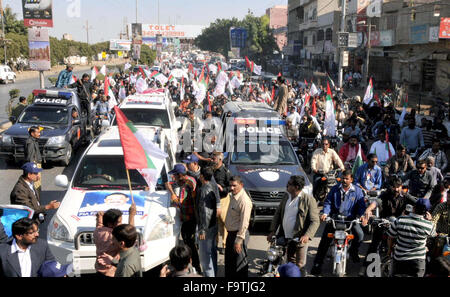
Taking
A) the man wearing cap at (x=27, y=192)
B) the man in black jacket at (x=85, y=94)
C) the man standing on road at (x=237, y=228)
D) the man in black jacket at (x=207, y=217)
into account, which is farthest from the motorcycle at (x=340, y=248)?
the man in black jacket at (x=85, y=94)

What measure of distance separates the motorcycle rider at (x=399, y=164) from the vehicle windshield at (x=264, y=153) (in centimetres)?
188

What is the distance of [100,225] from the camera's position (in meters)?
5.41

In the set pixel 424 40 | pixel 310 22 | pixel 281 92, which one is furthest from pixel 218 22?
pixel 281 92

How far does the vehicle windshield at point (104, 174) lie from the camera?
23.8 ft

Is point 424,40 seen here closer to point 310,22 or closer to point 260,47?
point 310,22

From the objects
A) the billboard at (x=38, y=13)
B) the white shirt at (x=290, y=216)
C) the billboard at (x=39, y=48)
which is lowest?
the white shirt at (x=290, y=216)

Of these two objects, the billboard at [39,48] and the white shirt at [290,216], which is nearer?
the white shirt at [290,216]

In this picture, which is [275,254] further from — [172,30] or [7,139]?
[172,30]

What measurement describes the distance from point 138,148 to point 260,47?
7893cm

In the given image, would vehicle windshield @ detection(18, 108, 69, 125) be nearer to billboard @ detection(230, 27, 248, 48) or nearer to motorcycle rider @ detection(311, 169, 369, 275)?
motorcycle rider @ detection(311, 169, 369, 275)

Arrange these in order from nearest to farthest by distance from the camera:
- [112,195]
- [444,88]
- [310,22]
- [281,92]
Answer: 1. [112,195]
2. [281,92]
3. [444,88]
4. [310,22]

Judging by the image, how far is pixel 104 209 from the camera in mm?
6445

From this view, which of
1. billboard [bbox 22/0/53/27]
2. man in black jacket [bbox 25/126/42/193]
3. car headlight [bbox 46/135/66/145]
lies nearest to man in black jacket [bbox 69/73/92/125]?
car headlight [bbox 46/135/66/145]

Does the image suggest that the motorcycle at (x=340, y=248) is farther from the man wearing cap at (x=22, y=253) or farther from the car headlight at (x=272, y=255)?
the man wearing cap at (x=22, y=253)
